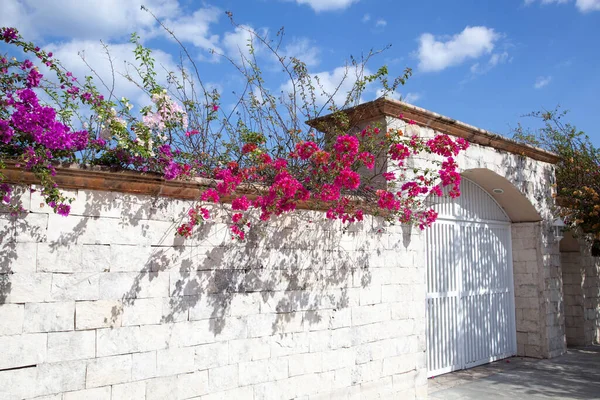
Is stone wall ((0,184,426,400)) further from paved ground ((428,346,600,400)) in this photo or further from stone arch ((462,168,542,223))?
stone arch ((462,168,542,223))

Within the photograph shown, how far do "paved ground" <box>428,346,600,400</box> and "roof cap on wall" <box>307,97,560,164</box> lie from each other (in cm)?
323

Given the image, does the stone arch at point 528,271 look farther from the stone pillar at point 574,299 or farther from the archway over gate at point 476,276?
the stone pillar at point 574,299

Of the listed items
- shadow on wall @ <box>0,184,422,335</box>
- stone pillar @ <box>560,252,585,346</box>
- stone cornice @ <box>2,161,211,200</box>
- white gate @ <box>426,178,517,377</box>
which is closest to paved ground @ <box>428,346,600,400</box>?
white gate @ <box>426,178,517,377</box>

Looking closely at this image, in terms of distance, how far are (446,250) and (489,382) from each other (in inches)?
70.6

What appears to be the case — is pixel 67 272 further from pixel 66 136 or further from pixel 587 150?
pixel 587 150

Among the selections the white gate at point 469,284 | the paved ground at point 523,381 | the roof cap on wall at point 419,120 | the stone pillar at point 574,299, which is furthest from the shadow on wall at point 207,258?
the stone pillar at point 574,299

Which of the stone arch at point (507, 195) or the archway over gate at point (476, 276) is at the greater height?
the stone arch at point (507, 195)

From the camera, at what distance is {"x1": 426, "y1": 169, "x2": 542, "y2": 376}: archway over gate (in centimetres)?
684

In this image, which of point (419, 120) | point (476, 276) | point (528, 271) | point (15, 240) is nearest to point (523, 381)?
point (476, 276)

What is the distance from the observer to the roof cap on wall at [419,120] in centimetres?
568

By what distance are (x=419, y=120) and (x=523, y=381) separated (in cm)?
370

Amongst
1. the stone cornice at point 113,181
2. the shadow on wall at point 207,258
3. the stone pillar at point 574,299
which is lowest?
the stone pillar at point 574,299

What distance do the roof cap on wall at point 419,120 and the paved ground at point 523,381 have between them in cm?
323

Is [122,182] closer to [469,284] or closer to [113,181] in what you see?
[113,181]
